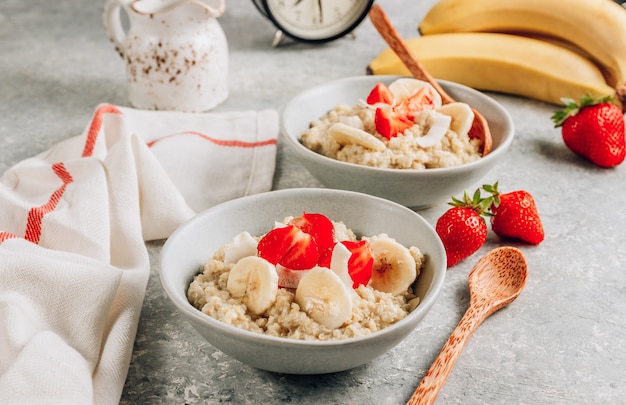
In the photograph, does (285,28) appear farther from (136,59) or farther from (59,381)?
(59,381)

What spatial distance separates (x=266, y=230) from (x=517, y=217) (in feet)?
1.54

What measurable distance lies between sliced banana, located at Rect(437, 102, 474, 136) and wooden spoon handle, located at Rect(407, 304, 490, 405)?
0.45 metres

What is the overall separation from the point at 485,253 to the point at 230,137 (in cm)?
64

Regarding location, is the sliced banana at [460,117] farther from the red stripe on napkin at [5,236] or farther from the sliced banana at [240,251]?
the red stripe on napkin at [5,236]

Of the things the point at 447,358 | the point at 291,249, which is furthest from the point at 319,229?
the point at 447,358

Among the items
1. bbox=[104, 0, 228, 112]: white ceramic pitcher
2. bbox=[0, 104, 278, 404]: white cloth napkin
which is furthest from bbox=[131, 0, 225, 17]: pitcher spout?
bbox=[0, 104, 278, 404]: white cloth napkin

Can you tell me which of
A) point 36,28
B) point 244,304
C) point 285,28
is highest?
point 244,304

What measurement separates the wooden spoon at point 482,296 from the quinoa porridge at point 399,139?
23cm

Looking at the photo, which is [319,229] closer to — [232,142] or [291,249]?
[291,249]

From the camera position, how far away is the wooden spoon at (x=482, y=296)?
3.35 feet

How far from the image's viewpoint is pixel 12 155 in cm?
172

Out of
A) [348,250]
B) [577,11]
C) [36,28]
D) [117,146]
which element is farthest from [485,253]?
[36,28]

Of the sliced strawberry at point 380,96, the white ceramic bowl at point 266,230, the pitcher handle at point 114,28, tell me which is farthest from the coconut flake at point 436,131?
the pitcher handle at point 114,28

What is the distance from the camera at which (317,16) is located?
2.31 meters
